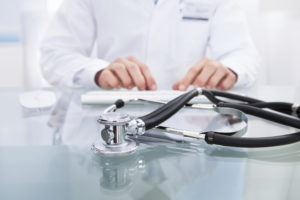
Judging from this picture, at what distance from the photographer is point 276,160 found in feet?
0.95

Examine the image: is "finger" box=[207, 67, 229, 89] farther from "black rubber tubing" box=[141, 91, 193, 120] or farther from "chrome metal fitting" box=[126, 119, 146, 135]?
"chrome metal fitting" box=[126, 119, 146, 135]

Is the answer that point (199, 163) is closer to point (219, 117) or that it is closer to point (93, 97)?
point (219, 117)

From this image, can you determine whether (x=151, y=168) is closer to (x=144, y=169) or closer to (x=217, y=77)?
(x=144, y=169)

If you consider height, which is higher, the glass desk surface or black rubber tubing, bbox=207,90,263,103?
black rubber tubing, bbox=207,90,263,103

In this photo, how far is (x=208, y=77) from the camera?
781 mm

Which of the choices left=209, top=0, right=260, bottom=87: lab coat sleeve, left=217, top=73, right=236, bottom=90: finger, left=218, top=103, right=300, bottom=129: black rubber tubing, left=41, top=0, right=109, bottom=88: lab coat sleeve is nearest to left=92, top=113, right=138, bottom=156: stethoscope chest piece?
left=218, top=103, right=300, bottom=129: black rubber tubing

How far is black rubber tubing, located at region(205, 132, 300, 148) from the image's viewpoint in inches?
11.2

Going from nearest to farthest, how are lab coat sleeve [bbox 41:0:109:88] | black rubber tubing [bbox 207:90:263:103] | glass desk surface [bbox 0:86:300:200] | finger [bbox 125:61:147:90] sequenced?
glass desk surface [bbox 0:86:300:200] → black rubber tubing [bbox 207:90:263:103] → finger [bbox 125:61:147:90] → lab coat sleeve [bbox 41:0:109:88]

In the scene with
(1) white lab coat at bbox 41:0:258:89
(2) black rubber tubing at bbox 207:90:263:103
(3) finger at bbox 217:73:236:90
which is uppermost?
(1) white lab coat at bbox 41:0:258:89

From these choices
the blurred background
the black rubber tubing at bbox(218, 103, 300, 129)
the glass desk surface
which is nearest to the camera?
the glass desk surface

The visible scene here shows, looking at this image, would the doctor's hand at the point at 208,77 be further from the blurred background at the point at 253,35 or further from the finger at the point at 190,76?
the blurred background at the point at 253,35

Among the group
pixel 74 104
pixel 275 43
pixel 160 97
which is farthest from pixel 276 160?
pixel 275 43

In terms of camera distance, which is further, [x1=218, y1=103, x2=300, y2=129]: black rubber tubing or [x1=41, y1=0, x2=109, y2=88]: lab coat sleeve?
[x1=41, y1=0, x2=109, y2=88]: lab coat sleeve

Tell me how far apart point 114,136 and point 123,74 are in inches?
18.9
